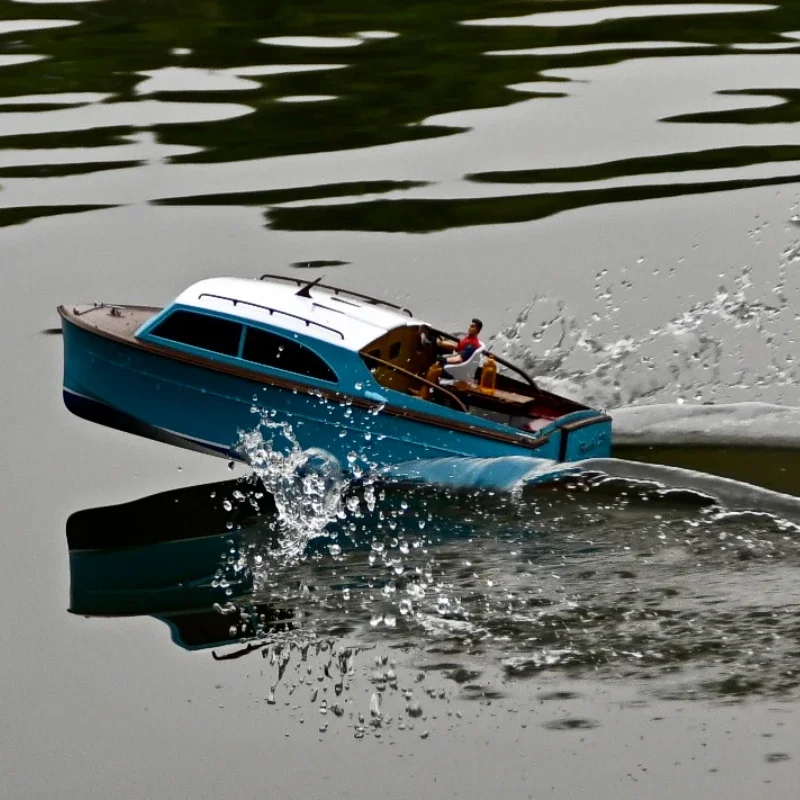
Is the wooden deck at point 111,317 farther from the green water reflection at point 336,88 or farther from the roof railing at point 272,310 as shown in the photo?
the green water reflection at point 336,88

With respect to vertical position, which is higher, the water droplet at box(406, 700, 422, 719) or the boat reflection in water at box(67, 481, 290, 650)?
the water droplet at box(406, 700, 422, 719)

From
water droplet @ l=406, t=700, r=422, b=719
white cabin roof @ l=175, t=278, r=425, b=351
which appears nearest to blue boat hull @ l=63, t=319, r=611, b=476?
white cabin roof @ l=175, t=278, r=425, b=351

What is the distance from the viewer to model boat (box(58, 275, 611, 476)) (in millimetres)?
18797

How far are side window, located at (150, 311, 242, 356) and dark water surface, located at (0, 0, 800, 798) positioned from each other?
163 centimetres

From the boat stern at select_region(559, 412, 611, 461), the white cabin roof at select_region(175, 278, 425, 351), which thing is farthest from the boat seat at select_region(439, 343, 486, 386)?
the boat stern at select_region(559, 412, 611, 461)

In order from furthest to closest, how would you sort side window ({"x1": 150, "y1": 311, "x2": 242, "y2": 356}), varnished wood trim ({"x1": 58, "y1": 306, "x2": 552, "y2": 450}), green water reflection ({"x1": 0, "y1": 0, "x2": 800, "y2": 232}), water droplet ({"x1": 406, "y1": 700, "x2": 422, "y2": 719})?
green water reflection ({"x1": 0, "y1": 0, "x2": 800, "y2": 232})
side window ({"x1": 150, "y1": 311, "x2": 242, "y2": 356})
varnished wood trim ({"x1": 58, "y1": 306, "x2": 552, "y2": 450})
water droplet ({"x1": 406, "y1": 700, "x2": 422, "y2": 719})

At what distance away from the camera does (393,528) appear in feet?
60.6

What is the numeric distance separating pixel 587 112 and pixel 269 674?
65.7ft

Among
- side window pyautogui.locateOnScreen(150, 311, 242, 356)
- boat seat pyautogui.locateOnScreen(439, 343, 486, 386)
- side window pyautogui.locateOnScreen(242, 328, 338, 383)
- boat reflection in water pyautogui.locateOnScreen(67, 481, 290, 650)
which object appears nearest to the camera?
boat reflection in water pyautogui.locateOnScreen(67, 481, 290, 650)

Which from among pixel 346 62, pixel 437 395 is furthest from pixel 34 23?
pixel 437 395

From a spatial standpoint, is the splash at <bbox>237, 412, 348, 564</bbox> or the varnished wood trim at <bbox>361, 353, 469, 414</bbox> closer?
the varnished wood trim at <bbox>361, 353, 469, 414</bbox>

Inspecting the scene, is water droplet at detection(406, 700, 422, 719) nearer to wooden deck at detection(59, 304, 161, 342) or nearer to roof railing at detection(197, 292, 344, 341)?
roof railing at detection(197, 292, 344, 341)

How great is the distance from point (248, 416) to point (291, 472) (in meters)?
0.82

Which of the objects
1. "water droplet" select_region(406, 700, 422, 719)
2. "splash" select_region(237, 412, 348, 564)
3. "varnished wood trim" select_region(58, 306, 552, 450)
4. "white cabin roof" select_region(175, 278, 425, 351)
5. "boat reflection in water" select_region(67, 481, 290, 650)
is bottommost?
"boat reflection in water" select_region(67, 481, 290, 650)
